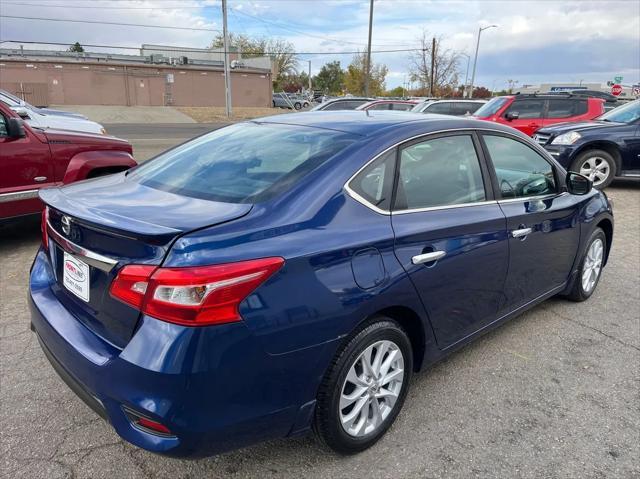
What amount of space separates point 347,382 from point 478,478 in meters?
0.76

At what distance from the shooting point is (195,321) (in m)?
1.85

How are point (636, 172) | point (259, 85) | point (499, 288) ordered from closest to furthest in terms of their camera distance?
1. point (499, 288)
2. point (636, 172)
3. point (259, 85)

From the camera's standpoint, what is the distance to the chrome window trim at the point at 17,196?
16.9 feet

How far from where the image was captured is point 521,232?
3.24 metres

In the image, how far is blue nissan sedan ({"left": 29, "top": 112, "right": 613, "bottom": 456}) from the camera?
6.24ft

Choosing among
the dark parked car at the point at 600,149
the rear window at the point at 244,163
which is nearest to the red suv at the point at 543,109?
the dark parked car at the point at 600,149

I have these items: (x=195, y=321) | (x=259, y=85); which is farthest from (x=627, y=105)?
(x=259, y=85)

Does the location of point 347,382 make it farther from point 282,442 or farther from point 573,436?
point 573,436

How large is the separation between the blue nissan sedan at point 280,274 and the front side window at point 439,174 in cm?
1

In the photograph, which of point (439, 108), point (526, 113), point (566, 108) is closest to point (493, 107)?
point (526, 113)

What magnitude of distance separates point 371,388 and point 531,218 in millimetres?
1672

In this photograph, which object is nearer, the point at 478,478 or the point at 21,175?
the point at 478,478

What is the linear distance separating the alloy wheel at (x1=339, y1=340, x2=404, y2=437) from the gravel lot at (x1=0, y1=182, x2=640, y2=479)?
167 millimetres

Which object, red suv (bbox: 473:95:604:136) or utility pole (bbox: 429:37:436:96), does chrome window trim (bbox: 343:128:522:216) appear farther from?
utility pole (bbox: 429:37:436:96)
